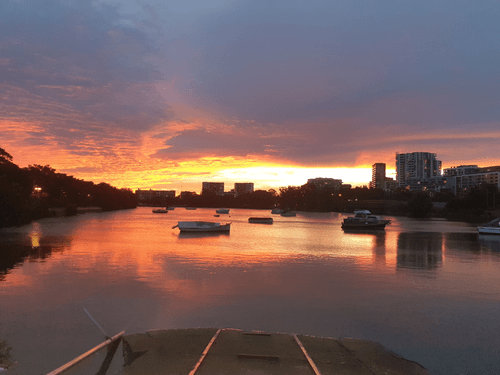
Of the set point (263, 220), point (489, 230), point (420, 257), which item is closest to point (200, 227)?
point (420, 257)

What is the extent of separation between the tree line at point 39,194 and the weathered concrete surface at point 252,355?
53.2 metres

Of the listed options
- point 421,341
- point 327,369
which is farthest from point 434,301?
point 327,369

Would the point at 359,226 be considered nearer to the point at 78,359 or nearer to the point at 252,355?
the point at 252,355

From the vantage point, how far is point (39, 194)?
108 metres

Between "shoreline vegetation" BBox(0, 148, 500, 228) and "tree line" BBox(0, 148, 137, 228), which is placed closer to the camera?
"tree line" BBox(0, 148, 137, 228)

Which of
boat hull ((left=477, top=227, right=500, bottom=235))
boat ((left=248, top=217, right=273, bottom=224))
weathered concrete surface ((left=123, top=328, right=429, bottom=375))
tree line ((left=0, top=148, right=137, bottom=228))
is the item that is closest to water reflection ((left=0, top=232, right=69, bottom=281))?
weathered concrete surface ((left=123, top=328, right=429, bottom=375))

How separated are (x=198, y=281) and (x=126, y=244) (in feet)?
70.0

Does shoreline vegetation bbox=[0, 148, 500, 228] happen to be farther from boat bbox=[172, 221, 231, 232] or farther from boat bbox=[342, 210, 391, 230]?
boat bbox=[342, 210, 391, 230]

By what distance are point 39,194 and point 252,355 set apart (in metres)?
117

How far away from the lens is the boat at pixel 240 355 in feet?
26.0

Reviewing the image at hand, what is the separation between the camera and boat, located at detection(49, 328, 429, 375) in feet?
26.0

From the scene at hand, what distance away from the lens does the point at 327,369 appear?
8.00 meters

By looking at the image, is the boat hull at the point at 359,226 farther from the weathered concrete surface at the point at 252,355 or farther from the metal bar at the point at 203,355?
the metal bar at the point at 203,355

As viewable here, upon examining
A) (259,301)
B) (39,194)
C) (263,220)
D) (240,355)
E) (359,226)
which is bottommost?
(259,301)
